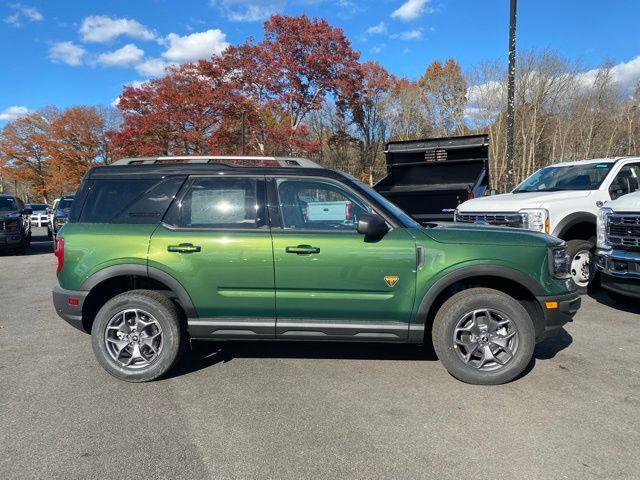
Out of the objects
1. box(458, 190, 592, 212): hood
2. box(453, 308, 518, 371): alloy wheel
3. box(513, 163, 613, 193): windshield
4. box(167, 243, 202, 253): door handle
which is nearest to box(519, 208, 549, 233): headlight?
box(458, 190, 592, 212): hood

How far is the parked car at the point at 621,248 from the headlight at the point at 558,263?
232 cm

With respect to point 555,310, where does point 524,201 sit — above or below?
above

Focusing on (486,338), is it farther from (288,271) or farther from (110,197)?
(110,197)

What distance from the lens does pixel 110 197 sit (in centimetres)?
417

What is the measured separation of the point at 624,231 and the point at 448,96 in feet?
90.4

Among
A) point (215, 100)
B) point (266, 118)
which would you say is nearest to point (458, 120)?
point (266, 118)

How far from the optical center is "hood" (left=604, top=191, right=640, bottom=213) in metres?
5.80

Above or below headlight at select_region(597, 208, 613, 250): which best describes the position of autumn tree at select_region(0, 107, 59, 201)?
above

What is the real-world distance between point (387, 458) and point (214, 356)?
239cm

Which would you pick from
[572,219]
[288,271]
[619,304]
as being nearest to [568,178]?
[572,219]

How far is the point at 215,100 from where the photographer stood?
22984 millimetres

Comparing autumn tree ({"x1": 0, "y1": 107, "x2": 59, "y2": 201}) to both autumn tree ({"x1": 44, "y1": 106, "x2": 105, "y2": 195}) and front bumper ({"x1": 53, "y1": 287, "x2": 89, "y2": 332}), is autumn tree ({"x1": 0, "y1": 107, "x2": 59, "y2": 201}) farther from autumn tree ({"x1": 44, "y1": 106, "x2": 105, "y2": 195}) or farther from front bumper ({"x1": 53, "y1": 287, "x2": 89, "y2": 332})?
front bumper ({"x1": 53, "y1": 287, "x2": 89, "y2": 332})

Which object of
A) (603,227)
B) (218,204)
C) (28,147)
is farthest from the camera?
(28,147)

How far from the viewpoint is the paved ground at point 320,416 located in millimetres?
2742
